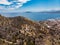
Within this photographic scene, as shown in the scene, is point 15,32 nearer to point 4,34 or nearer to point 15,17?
point 4,34

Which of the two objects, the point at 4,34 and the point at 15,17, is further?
the point at 15,17

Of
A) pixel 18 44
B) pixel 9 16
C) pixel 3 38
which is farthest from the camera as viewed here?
pixel 9 16

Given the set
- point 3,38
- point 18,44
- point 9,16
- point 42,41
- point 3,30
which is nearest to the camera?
point 42,41

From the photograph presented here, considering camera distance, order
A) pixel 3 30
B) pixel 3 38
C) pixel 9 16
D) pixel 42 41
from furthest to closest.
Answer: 1. pixel 9 16
2. pixel 3 30
3. pixel 3 38
4. pixel 42 41

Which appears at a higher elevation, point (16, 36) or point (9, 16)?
point (9, 16)

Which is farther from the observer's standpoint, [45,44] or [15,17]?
[15,17]

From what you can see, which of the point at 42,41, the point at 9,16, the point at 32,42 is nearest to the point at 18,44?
the point at 32,42

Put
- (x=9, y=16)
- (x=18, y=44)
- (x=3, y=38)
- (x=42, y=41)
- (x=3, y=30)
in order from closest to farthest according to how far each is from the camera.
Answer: (x=42, y=41), (x=18, y=44), (x=3, y=38), (x=3, y=30), (x=9, y=16)

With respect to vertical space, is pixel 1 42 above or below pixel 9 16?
below

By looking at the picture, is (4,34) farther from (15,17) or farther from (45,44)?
(15,17)
